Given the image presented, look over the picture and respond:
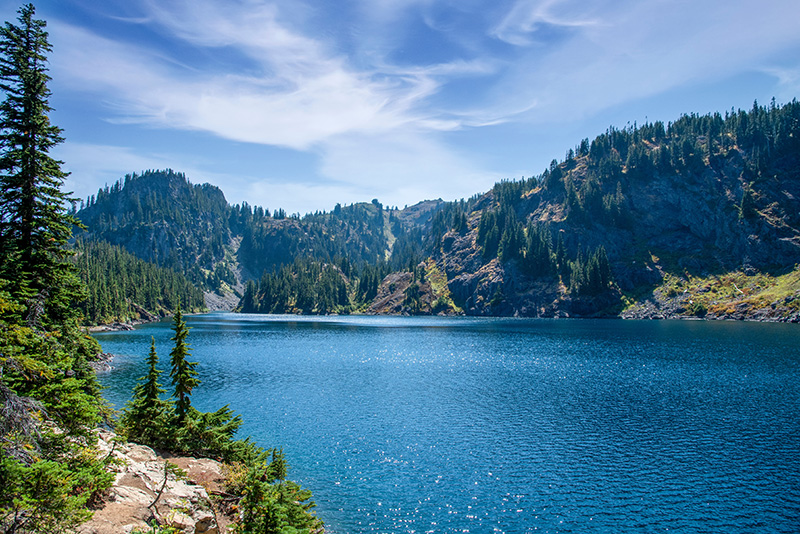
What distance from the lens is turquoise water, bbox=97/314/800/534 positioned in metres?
29.9

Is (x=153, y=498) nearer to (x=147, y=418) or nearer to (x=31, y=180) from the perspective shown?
(x=147, y=418)

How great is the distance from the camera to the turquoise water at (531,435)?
2994cm

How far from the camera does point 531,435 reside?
45000 millimetres

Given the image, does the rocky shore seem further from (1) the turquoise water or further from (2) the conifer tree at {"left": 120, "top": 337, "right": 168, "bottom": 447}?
(1) the turquoise water

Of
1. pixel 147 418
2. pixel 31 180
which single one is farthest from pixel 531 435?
pixel 31 180

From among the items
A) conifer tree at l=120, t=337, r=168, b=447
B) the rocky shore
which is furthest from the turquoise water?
conifer tree at l=120, t=337, r=168, b=447

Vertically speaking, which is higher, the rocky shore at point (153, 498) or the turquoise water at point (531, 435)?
the rocky shore at point (153, 498)

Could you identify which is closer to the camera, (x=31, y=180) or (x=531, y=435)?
(x=31, y=180)

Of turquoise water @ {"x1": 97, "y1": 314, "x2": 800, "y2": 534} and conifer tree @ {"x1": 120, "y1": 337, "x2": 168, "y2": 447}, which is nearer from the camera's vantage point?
conifer tree @ {"x1": 120, "y1": 337, "x2": 168, "y2": 447}

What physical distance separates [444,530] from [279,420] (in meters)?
28.4

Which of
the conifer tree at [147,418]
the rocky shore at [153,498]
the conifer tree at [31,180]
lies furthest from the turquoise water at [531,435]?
the conifer tree at [31,180]

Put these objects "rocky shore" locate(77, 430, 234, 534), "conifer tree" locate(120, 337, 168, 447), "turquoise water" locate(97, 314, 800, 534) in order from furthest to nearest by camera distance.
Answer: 1. "turquoise water" locate(97, 314, 800, 534)
2. "conifer tree" locate(120, 337, 168, 447)
3. "rocky shore" locate(77, 430, 234, 534)

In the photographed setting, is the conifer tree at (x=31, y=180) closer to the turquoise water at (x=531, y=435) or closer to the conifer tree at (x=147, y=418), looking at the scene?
the conifer tree at (x=147, y=418)

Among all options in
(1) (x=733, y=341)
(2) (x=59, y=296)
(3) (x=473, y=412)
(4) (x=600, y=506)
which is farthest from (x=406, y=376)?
(1) (x=733, y=341)
